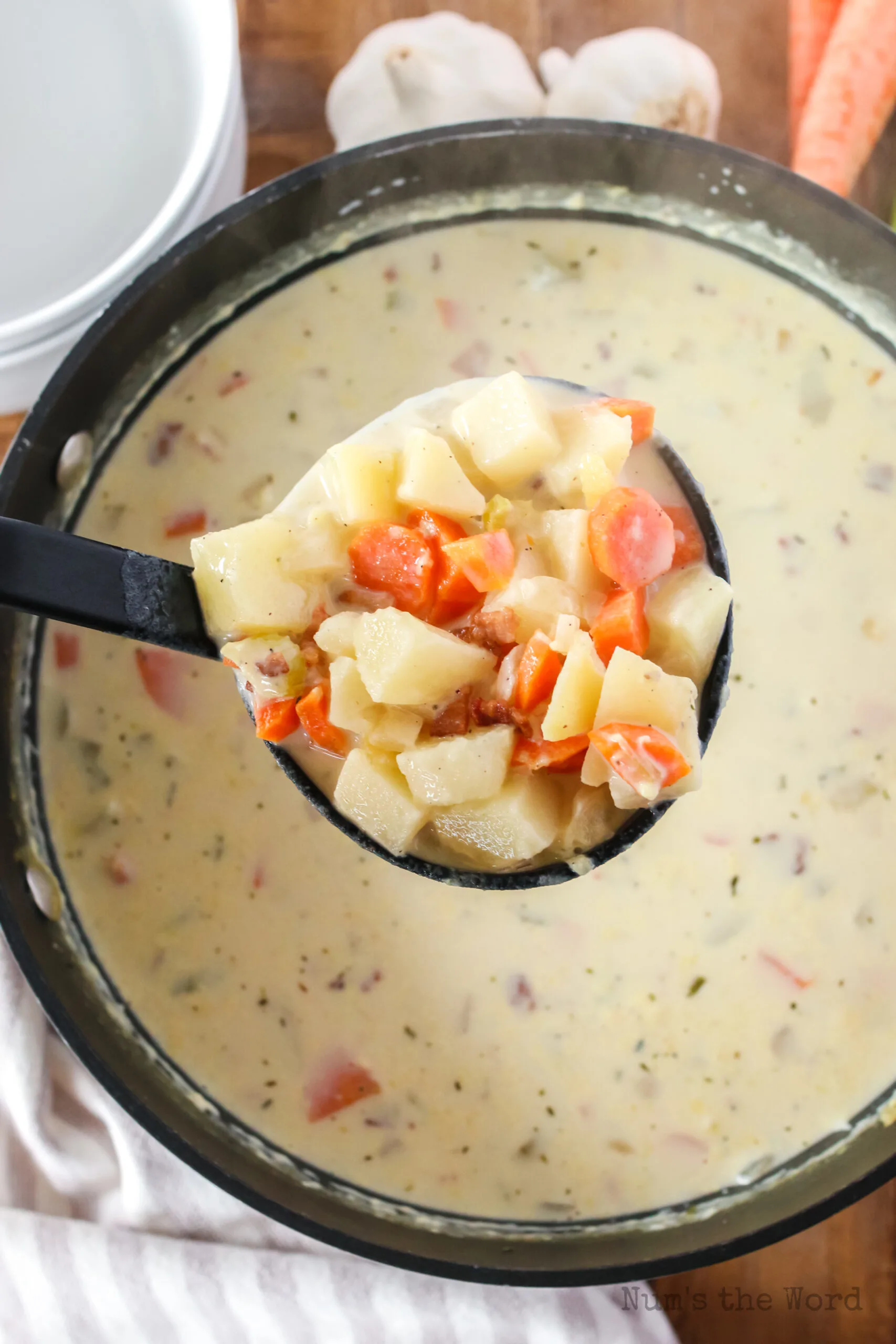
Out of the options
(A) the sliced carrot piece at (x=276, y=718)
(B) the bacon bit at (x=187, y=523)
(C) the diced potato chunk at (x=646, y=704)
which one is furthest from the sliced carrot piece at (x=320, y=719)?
(B) the bacon bit at (x=187, y=523)

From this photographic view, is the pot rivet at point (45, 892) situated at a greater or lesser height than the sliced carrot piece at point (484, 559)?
lesser

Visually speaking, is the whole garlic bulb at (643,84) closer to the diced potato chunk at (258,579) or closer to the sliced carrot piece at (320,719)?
the diced potato chunk at (258,579)

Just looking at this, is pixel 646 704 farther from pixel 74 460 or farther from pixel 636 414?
A: pixel 74 460

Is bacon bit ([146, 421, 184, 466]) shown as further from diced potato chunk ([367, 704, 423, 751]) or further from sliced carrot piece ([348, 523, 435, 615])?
diced potato chunk ([367, 704, 423, 751])

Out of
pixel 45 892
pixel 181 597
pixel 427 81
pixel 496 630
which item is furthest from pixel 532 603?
pixel 427 81

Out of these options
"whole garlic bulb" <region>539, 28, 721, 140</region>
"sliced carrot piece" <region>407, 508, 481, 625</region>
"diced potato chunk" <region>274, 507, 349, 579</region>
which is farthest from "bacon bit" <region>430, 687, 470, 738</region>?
"whole garlic bulb" <region>539, 28, 721, 140</region>

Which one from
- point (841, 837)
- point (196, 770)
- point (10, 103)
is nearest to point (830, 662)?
point (841, 837)
